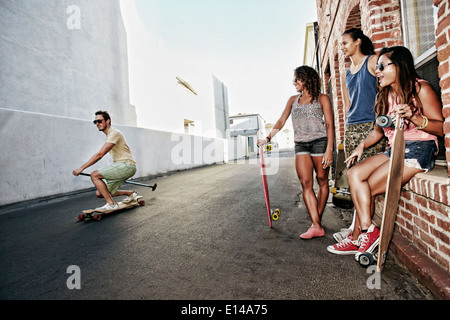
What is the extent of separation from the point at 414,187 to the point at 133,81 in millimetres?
15023

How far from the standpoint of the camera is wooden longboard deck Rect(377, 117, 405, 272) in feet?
5.78

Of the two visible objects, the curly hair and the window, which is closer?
the window

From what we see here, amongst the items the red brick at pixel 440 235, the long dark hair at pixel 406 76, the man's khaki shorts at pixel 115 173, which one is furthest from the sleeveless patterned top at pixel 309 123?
the man's khaki shorts at pixel 115 173

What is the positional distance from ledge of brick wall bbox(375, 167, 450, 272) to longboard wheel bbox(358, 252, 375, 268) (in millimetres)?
379

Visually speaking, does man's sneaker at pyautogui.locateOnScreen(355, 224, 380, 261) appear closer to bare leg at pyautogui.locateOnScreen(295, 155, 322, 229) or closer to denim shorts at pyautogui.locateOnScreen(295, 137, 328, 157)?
bare leg at pyautogui.locateOnScreen(295, 155, 322, 229)

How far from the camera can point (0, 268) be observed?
2.50m

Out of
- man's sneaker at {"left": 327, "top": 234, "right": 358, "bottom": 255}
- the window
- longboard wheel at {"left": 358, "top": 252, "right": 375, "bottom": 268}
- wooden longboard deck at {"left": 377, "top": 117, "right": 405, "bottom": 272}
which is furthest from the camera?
the window

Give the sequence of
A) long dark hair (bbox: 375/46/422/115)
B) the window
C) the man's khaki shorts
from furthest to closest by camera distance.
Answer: the man's khaki shorts
the window
long dark hair (bbox: 375/46/422/115)

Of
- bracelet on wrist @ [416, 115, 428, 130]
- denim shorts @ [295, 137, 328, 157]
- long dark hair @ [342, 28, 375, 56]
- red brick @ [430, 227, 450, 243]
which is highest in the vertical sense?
long dark hair @ [342, 28, 375, 56]

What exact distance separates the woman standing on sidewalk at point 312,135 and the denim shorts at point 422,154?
902 millimetres

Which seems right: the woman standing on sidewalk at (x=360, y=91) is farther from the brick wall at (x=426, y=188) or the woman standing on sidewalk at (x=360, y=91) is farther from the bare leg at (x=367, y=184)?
the brick wall at (x=426, y=188)

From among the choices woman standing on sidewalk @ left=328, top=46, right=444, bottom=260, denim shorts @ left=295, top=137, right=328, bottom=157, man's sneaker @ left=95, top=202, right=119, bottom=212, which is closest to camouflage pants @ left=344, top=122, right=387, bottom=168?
woman standing on sidewalk @ left=328, top=46, right=444, bottom=260

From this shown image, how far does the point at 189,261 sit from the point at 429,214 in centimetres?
200

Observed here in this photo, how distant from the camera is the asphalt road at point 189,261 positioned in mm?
1849
